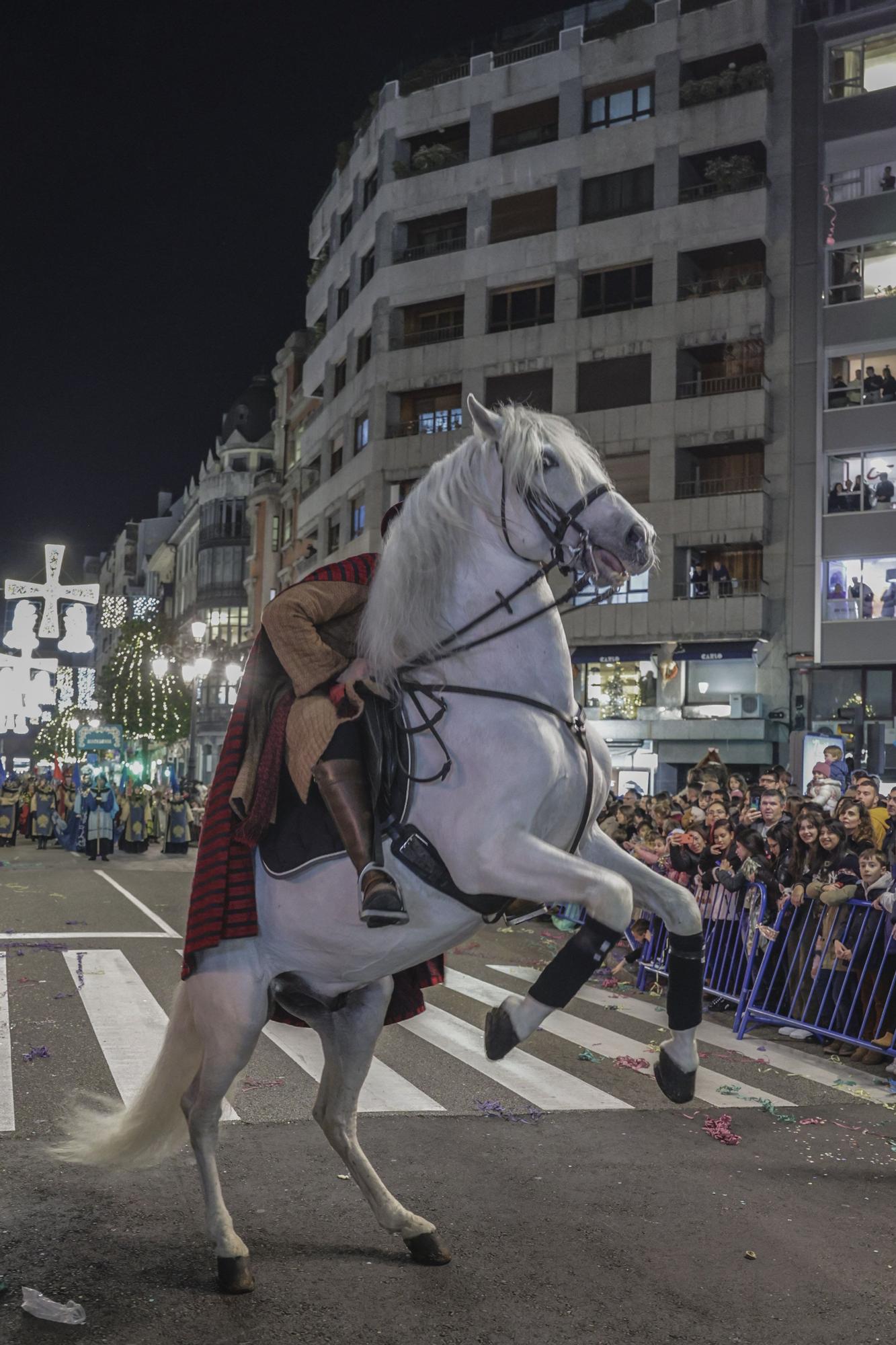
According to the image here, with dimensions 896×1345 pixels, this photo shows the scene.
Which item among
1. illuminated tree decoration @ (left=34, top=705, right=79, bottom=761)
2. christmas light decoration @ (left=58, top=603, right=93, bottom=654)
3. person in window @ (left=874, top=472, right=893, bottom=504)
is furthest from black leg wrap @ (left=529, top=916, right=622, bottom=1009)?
illuminated tree decoration @ (left=34, top=705, right=79, bottom=761)

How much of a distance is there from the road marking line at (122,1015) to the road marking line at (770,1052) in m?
4.11

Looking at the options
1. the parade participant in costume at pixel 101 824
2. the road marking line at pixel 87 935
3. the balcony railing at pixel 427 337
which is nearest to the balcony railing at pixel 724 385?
the balcony railing at pixel 427 337

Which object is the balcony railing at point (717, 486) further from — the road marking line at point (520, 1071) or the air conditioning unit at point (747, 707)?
the road marking line at point (520, 1071)

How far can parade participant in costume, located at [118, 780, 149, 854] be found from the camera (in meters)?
28.9

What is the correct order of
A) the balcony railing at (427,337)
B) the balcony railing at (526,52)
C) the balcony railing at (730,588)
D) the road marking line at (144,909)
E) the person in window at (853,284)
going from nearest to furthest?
1. the road marking line at (144,909)
2. the person in window at (853,284)
3. the balcony railing at (730,588)
4. the balcony railing at (526,52)
5. the balcony railing at (427,337)

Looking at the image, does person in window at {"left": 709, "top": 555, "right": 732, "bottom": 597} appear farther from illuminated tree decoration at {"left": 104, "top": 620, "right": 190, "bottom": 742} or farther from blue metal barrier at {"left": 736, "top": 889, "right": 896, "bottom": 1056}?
illuminated tree decoration at {"left": 104, "top": 620, "right": 190, "bottom": 742}

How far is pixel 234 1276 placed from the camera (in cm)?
439

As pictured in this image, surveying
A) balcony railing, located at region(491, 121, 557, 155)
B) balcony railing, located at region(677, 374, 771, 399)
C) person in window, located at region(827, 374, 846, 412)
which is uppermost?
balcony railing, located at region(491, 121, 557, 155)

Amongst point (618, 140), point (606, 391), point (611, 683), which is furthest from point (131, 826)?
point (618, 140)

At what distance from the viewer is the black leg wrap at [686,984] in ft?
14.1

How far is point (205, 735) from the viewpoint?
204 ft

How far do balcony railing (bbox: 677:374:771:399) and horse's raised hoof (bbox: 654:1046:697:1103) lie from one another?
107 feet

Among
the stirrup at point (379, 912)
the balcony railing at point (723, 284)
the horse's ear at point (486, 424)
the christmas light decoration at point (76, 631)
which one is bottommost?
the stirrup at point (379, 912)

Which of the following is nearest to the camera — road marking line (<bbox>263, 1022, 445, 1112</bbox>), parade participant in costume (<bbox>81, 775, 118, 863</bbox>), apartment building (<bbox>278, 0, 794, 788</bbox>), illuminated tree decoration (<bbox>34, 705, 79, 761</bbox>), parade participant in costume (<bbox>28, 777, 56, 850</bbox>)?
road marking line (<bbox>263, 1022, 445, 1112</bbox>)
